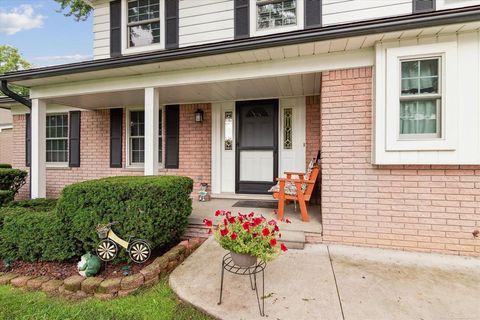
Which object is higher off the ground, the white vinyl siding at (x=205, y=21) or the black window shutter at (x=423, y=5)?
the white vinyl siding at (x=205, y=21)

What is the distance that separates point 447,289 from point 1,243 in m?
5.01

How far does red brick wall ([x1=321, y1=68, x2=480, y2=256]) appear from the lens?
294 centimetres

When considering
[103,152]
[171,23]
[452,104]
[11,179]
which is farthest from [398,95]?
[11,179]

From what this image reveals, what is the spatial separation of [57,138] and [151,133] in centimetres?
428

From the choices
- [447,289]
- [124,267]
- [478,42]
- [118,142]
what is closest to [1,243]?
[124,267]

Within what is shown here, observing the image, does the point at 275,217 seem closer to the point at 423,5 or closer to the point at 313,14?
the point at 313,14

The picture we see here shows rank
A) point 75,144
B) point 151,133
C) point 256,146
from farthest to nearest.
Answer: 1. point 75,144
2. point 256,146
3. point 151,133

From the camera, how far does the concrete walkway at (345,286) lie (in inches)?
76.9

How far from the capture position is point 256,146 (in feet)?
17.6

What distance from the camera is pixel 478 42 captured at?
276 centimetres

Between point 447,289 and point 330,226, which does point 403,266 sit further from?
point 330,226

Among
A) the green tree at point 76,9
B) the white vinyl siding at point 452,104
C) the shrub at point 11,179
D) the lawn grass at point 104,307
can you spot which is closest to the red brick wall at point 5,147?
the green tree at point 76,9

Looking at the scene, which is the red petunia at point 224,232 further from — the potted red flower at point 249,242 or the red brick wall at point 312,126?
the red brick wall at point 312,126

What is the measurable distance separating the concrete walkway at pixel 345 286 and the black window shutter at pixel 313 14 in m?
3.85
